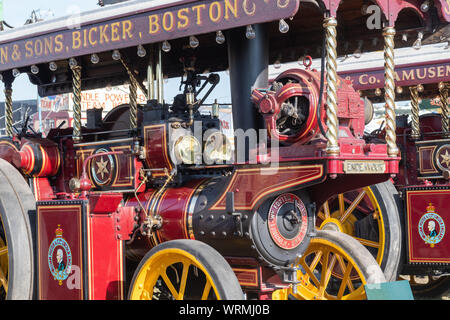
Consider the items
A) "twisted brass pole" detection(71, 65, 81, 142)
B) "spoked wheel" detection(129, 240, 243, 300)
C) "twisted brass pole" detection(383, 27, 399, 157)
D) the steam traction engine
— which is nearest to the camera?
"spoked wheel" detection(129, 240, 243, 300)

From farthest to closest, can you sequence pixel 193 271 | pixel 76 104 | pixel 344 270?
1. pixel 76 104
2. pixel 344 270
3. pixel 193 271

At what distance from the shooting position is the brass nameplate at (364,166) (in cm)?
394

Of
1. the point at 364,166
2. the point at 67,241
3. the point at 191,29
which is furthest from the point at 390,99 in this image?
the point at 67,241

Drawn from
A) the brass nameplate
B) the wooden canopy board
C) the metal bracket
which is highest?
the wooden canopy board

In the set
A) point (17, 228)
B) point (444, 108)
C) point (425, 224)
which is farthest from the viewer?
point (444, 108)

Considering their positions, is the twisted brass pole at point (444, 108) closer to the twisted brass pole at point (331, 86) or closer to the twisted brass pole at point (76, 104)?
the twisted brass pole at point (331, 86)

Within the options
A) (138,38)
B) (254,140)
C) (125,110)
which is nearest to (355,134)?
(254,140)

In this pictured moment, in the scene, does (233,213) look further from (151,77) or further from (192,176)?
(151,77)

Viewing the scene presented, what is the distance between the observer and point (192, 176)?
4930 millimetres

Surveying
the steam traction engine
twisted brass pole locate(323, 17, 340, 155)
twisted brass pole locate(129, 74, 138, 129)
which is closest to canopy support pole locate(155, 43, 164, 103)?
the steam traction engine

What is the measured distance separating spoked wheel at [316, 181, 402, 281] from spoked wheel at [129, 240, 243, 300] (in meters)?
1.57

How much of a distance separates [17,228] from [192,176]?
127cm

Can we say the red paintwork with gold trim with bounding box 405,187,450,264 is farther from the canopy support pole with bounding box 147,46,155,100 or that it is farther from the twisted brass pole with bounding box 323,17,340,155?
the canopy support pole with bounding box 147,46,155,100

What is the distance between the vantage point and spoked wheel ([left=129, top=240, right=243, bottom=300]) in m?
3.82
